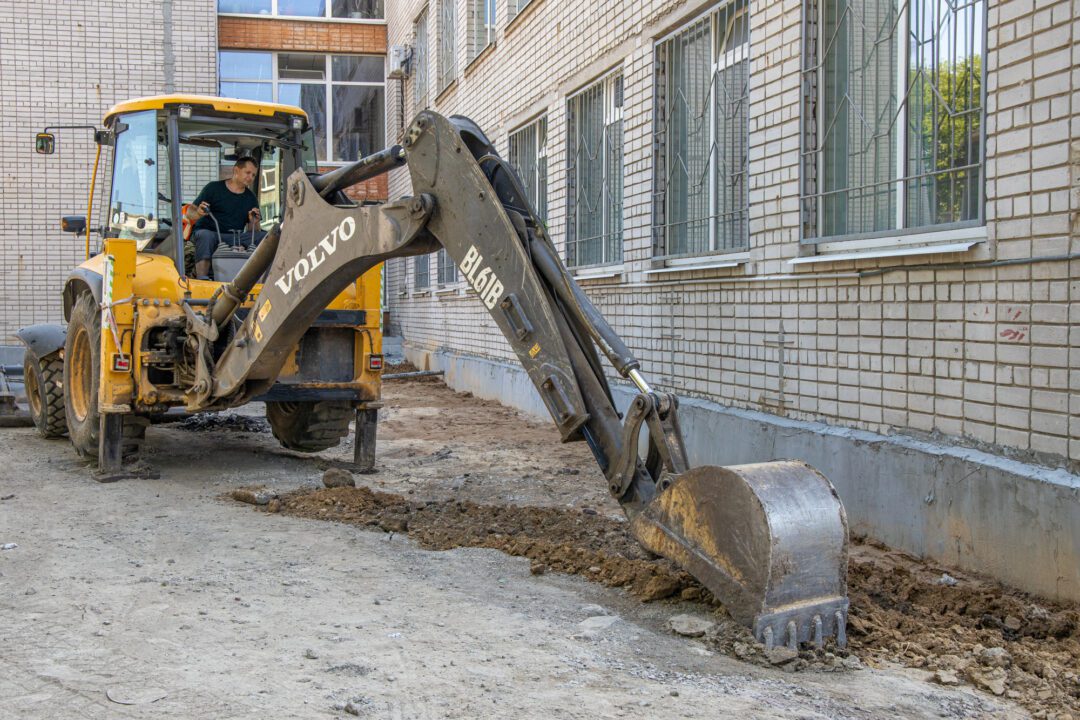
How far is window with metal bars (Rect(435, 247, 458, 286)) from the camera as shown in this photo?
1560cm

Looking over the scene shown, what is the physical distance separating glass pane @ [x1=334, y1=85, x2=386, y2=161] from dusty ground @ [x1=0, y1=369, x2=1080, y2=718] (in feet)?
54.7

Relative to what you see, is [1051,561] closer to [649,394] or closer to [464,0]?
[649,394]

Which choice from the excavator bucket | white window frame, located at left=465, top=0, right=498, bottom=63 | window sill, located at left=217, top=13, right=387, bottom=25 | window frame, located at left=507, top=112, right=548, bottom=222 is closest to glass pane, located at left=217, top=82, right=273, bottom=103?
window sill, located at left=217, top=13, right=387, bottom=25

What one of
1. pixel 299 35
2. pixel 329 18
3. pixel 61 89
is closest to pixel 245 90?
pixel 299 35

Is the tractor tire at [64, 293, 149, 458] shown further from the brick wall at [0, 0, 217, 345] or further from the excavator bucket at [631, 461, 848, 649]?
the brick wall at [0, 0, 217, 345]

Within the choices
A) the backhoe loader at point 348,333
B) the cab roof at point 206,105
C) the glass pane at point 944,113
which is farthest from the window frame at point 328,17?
the glass pane at point 944,113

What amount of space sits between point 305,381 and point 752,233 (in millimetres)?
3324

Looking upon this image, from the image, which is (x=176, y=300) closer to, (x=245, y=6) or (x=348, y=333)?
(x=348, y=333)

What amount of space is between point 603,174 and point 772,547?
22.0 feet

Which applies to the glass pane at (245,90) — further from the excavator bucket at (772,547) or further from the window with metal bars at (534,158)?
the excavator bucket at (772,547)

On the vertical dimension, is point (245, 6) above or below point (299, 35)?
above

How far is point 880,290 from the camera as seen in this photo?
215 inches

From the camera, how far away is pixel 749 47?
685 centimetres

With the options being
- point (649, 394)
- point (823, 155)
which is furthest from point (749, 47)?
point (649, 394)
